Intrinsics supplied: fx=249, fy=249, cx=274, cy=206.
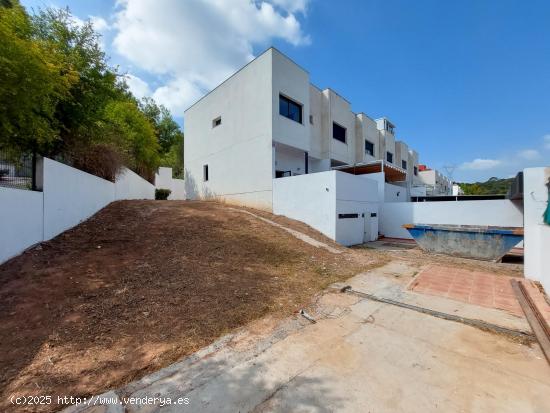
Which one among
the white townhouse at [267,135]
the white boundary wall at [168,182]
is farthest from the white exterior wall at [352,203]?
the white boundary wall at [168,182]

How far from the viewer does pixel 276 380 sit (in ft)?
8.02

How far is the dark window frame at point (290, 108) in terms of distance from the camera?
14156mm

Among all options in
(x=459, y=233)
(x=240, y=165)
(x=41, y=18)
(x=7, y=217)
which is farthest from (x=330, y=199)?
(x=41, y=18)

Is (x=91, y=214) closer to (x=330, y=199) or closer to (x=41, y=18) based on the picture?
(x=41, y=18)

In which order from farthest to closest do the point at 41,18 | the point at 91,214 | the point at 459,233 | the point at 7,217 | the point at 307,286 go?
the point at 459,233 < the point at 91,214 < the point at 41,18 < the point at 307,286 < the point at 7,217

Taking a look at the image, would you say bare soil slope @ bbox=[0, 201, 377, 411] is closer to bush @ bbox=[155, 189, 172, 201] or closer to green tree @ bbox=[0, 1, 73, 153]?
green tree @ bbox=[0, 1, 73, 153]

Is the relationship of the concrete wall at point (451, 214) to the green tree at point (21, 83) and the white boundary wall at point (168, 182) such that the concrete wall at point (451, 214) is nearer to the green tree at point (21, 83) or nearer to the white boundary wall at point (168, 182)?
the green tree at point (21, 83)

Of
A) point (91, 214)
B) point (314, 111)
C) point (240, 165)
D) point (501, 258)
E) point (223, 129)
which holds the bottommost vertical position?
point (501, 258)

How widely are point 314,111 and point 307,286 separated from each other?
1461 centimetres

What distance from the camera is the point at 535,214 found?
19.5 feet

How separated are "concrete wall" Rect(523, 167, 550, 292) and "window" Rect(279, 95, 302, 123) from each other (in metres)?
10.9

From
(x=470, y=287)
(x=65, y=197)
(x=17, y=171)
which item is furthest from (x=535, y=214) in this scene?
(x=17, y=171)

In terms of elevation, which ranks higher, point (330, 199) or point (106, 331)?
point (330, 199)

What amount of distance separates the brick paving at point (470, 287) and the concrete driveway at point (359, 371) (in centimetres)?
82
